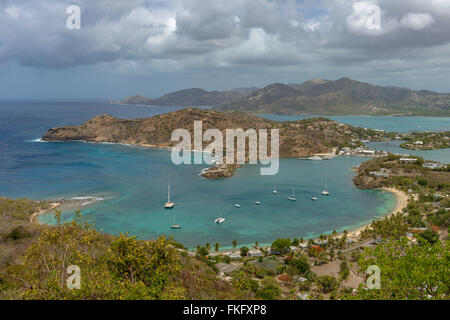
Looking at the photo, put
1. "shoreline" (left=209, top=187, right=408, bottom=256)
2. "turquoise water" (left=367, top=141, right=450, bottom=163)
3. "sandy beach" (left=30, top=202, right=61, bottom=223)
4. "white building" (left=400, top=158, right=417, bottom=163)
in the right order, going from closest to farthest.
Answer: "shoreline" (left=209, top=187, right=408, bottom=256) → "sandy beach" (left=30, top=202, right=61, bottom=223) → "white building" (left=400, top=158, right=417, bottom=163) → "turquoise water" (left=367, top=141, right=450, bottom=163)

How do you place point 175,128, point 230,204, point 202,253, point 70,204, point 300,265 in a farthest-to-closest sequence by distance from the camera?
point 175,128
point 230,204
point 70,204
point 202,253
point 300,265

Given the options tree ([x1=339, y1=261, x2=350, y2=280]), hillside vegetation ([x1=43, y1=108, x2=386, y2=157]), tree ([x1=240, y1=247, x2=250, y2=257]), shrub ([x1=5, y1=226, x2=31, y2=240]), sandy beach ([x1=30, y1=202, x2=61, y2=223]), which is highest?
hillside vegetation ([x1=43, y1=108, x2=386, y2=157])

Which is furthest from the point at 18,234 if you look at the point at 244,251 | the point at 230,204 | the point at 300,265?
the point at 230,204

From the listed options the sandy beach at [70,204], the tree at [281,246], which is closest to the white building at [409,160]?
the tree at [281,246]

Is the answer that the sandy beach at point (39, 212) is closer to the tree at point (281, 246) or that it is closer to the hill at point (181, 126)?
the tree at point (281, 246)

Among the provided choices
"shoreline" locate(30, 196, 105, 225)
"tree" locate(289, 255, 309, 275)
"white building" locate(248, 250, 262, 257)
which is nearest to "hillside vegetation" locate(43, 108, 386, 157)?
"shoreline" locate(30, 196, 105, 225)

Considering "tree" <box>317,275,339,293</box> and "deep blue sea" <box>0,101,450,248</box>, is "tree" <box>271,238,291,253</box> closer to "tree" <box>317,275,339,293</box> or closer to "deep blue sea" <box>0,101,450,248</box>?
"deep blue sea" <box>0,101,450,248</box>

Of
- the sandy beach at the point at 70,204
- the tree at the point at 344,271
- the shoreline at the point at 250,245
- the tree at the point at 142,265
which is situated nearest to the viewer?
the tree at the point at 142,265

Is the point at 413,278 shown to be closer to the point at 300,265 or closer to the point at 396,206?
the point at 300,265

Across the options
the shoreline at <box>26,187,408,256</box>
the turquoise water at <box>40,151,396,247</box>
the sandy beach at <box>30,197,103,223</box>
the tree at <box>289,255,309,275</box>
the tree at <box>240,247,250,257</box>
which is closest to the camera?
the tree at <box>289,255,309,275</box>
